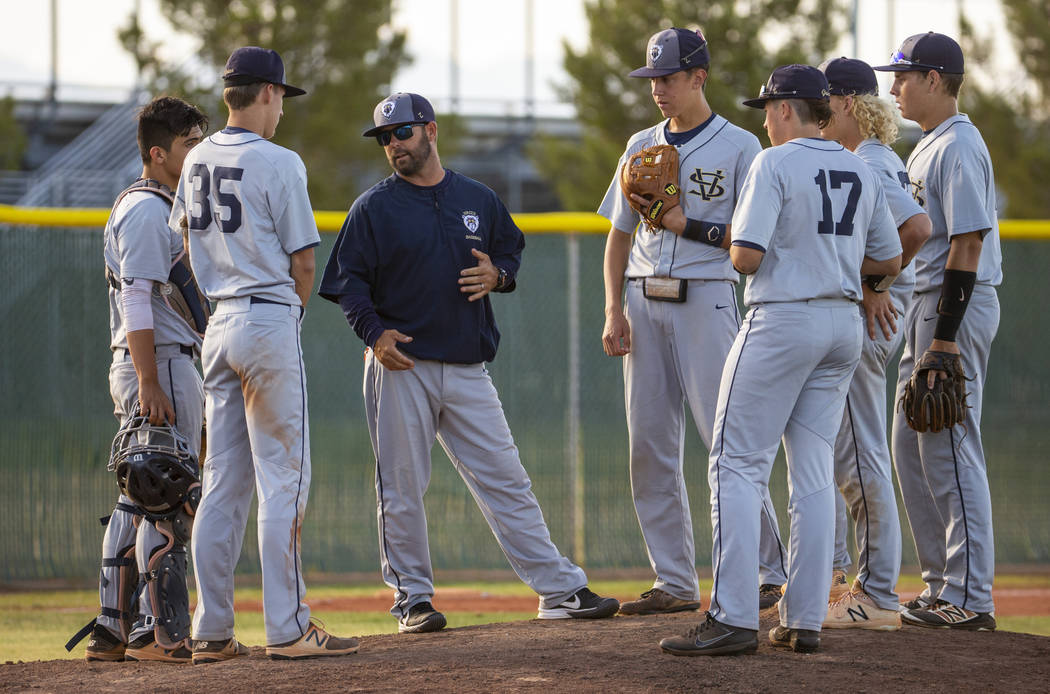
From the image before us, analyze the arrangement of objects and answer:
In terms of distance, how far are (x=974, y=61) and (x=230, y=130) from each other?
70.6 ft

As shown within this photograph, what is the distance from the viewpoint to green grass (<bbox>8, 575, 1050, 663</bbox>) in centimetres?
602

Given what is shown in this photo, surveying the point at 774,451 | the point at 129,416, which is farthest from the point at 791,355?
the point at 129,416

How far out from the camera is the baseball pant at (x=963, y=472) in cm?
520

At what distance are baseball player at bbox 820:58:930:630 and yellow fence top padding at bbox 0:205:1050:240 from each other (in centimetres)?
305

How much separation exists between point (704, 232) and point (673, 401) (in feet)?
2.45

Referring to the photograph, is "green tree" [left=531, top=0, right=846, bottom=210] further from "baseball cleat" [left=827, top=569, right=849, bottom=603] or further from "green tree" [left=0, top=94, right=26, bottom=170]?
"baseball cleat" [left=827, top=569, right=849, bottom=603]

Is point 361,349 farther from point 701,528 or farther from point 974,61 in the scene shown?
point 974,61

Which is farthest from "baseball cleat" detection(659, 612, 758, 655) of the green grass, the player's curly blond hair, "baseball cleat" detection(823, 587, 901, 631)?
the green grass

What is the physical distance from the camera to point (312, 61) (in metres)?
22.5

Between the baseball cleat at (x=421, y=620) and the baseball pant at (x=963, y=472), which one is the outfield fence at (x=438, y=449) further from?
the baseball pant at (x=963, y=472)

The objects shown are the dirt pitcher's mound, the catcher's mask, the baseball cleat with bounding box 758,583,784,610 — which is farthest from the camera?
the baseball cleat with bounding box 758,583,784,610

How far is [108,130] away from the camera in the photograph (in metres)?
22.9

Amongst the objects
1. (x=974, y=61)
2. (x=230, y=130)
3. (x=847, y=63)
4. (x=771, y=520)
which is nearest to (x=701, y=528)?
(x=771, y=520)

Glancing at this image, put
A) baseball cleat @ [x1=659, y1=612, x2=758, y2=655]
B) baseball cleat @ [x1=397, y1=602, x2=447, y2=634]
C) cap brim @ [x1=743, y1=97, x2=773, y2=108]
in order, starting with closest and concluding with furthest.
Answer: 1. baseball cleat @ [x1=659, y1=612, x2=758, y2=655]
2. cap brim @ [x1=743, y1=97, x2=773, y2=108]
3. baseball cleat @ [x1=397, y1=602, x2=447, y2=634]
